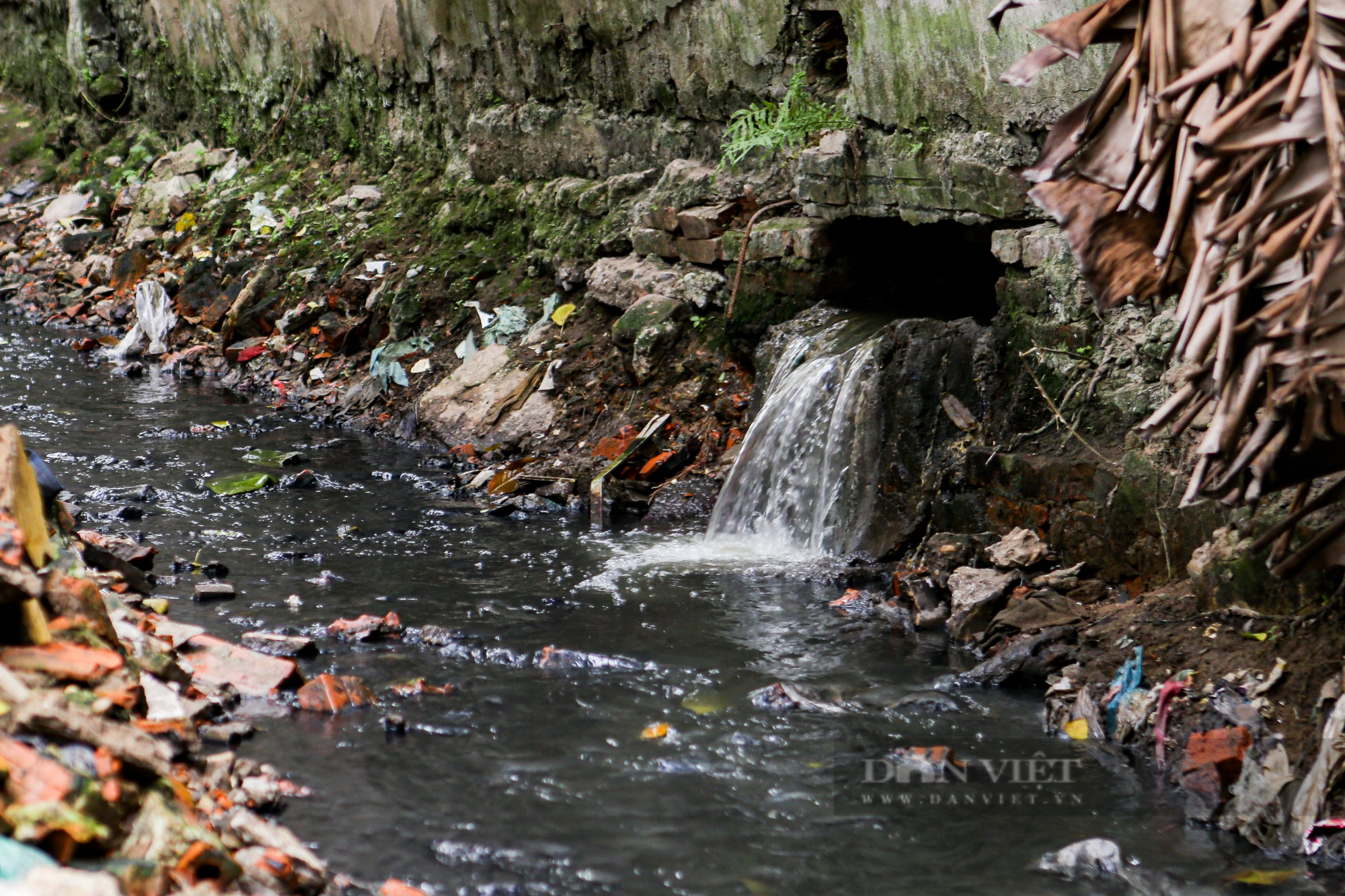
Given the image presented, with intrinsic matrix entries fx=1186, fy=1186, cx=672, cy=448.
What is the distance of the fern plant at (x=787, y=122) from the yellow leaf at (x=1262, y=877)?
3745mm

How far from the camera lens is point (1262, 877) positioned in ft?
9.25

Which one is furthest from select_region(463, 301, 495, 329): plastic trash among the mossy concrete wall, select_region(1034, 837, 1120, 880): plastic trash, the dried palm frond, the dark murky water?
select_region(1034, 837, 1120, 880): plastic trash

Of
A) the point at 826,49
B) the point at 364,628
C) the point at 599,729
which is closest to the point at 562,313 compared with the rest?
the point at 826,49

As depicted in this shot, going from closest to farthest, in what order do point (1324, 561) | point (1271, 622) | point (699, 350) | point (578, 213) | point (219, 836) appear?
point (219, 836)
point (1324, 561)
point (1271, 622)
point (699, 350)
point (578, 213)

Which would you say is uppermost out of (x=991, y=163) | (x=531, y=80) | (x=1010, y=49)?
(x=531, y=80)

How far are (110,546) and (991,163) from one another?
389cm

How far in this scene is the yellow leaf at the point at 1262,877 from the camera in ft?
9.17

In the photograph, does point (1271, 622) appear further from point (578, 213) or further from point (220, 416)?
point (220, 416)

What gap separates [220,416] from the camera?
7973 millimetres

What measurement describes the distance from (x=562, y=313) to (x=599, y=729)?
436 cm

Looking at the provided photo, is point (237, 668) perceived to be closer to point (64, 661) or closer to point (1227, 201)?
point (64, 661)

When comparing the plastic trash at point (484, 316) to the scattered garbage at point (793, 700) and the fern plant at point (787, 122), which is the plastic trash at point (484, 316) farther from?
the scattered garbage at point (793, 700)

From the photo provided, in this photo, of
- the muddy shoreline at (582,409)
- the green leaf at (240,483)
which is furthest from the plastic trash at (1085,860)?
the green leaf at (240,483)

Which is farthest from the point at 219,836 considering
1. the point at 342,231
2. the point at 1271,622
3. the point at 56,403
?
the point at 342,231
